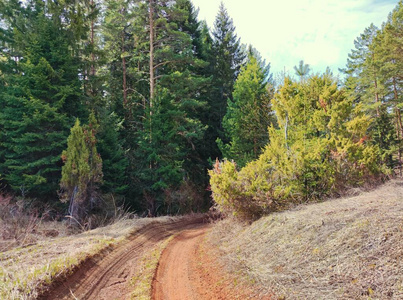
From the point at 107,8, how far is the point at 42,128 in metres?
15.8

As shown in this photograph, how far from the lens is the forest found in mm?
10391

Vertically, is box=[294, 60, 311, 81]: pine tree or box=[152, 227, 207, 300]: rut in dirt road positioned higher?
box=[294, 60, 311, 81]: pine tree

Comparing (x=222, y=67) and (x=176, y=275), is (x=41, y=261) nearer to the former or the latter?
(x=176, y=275)

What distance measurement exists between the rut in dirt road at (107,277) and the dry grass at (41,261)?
250 millimetres

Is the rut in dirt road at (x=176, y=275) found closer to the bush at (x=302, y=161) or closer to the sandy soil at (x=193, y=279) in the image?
the sandy soil at (x=193, y=279)

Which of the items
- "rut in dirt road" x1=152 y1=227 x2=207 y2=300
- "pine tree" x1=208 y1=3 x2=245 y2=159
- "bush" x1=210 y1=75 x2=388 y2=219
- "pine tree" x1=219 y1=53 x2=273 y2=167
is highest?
"pine tree" x1=208 y1=3 x2=245 y2=159

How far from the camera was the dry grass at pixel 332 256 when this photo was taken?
3.68 m

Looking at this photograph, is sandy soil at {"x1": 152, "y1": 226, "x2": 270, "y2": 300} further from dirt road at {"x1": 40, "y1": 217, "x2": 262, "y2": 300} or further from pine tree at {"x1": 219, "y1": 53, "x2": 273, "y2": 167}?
pine tree at {"x1": 219, "y1": 53, "x2": 273, "y2": 167}

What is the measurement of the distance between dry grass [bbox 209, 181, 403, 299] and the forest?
107 inches

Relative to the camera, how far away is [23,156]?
51.2ft

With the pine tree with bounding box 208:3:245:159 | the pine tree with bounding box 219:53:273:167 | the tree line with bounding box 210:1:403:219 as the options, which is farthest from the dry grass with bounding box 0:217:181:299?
the pine tree with bounding box 208:3:245:159

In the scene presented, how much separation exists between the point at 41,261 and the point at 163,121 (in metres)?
14.5

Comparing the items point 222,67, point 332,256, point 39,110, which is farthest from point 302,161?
point 222,67

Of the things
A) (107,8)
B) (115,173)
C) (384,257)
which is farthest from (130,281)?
(107,8)
